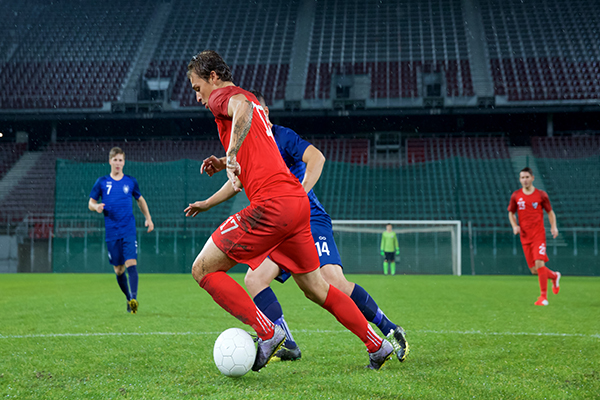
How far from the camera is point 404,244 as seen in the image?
16672 mm

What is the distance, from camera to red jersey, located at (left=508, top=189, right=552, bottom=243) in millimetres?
8242

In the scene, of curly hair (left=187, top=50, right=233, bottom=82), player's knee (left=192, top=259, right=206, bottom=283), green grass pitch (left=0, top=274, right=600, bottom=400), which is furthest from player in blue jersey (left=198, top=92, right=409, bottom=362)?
player's knee (left=192, top=259, right=206, bottom=283)

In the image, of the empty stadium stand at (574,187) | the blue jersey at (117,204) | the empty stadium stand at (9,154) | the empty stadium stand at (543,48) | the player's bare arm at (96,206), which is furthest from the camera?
the empty stadium stand at (543,48)

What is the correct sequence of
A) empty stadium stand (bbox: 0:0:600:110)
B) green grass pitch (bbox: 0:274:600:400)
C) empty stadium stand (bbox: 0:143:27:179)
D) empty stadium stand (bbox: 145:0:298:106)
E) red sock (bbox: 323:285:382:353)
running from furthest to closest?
1. empty stadium stand (bbox: 145:0:298:106)
2. empty stadium stand (bbox: 0:0:600:110)
3. empty stadium stand (bbox: 0:143:27:179)
4. red sock (bbox: 323:285:382:353)
5. green grass pitch (bbox: 0:274:600:400)

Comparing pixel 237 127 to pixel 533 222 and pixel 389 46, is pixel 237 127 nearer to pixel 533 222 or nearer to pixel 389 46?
pixel 533 222

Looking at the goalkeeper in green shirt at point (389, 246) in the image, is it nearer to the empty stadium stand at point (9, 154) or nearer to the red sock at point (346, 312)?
the red sock at point (346, 312)

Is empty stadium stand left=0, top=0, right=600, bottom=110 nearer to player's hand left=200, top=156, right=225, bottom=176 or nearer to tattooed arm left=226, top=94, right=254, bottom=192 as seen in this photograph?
player's hand left=200, top=156, right=225, bottom=176

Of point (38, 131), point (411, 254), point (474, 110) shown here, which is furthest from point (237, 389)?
point (38, 131)

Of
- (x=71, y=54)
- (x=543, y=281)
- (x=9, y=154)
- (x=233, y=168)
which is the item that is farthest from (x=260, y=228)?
(x=71, y=54)

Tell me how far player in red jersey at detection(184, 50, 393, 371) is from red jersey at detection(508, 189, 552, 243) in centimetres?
603

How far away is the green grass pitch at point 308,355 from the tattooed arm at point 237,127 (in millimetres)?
1136

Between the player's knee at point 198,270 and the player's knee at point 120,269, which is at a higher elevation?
the player's knee at point 198,270

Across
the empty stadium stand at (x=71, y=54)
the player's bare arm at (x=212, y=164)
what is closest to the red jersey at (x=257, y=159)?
the player's bare arm at (x=212, y=164)

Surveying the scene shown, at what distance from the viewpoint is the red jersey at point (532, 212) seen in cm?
824
